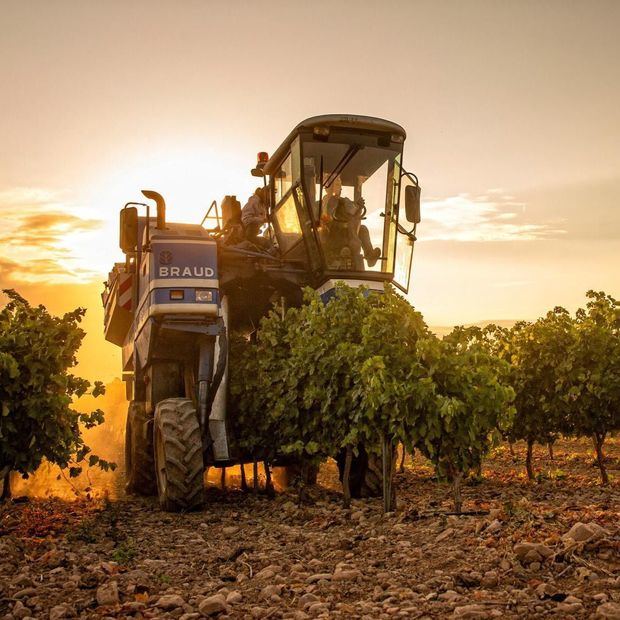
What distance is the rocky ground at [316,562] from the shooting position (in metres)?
5.15

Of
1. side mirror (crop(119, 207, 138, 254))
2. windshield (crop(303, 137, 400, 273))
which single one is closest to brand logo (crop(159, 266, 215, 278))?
side mirror (crop(119, 207, 138, 254))

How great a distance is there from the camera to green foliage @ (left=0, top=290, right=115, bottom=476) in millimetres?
9391

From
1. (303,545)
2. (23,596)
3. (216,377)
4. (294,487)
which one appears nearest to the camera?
(23,596)

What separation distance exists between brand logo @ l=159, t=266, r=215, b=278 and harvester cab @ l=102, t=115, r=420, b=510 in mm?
12

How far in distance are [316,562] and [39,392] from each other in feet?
14.6

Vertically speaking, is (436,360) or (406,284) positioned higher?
(406,284)

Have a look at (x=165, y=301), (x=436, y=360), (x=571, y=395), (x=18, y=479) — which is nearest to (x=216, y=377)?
(x=165, y=301)

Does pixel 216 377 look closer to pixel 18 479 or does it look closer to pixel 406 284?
pixel 406 284

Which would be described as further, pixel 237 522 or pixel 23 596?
Answer: pixel 237 522

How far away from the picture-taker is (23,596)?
5.66m

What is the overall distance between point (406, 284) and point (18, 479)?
7.24 metres

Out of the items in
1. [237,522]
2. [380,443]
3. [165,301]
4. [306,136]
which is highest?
[306,136]

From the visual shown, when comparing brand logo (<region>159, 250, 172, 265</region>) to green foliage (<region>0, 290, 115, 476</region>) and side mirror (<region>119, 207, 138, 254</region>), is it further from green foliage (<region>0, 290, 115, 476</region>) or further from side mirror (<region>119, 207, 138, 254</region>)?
green foliage (<region>0, 290, 115, 476</region>)

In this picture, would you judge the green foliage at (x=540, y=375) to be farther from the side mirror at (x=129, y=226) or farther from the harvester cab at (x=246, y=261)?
the side mirror at (x=129, y=226)
